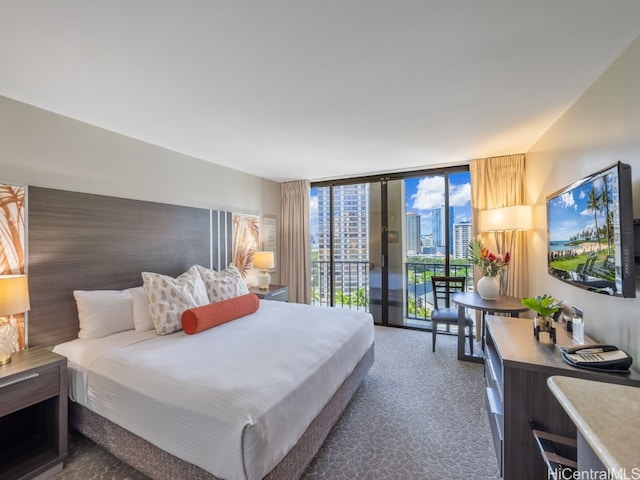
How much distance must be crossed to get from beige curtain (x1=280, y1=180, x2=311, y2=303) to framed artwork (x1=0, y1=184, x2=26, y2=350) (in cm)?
330

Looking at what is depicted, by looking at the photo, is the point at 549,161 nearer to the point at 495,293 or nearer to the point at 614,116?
the point at 614,116

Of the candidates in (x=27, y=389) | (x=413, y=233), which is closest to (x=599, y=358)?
(x=413, y=233)

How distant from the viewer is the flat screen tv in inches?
55.4

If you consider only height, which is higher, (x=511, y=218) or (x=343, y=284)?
(x=511, y=218)

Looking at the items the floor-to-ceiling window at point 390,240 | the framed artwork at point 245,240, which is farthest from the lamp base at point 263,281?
the floor-to-ceiling window at point 390,240

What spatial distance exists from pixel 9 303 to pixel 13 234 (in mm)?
618

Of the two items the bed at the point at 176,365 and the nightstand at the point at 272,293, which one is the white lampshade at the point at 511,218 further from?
the nightstand at the point at 272,293

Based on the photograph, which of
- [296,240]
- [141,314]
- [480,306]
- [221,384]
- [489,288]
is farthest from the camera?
[296,240]

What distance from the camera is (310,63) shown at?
1.68 m

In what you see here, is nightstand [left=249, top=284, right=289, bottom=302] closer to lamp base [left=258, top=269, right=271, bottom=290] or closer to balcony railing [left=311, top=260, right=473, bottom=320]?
lamp base [left=258, top=269, right=271, bottom=290]

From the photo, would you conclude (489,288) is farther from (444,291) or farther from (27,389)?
(27,389)

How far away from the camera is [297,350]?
1.83 m

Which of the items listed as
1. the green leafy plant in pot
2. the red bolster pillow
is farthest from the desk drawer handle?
the green leafy plant in pot

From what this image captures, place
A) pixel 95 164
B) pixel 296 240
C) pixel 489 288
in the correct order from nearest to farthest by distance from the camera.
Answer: pixel 95 164
pixel 489 288
pixel 296 240
